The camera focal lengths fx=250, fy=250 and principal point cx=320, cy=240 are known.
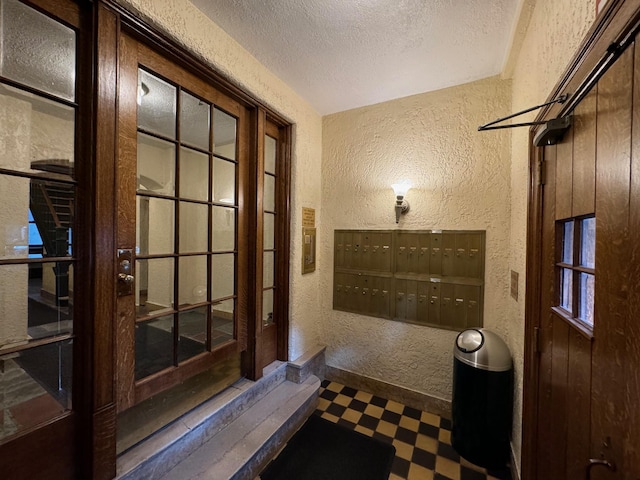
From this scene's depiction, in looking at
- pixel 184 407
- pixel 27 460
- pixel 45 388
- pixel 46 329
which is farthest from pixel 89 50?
pixel 184 407

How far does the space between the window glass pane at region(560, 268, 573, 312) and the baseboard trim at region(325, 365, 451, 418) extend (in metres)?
1.51

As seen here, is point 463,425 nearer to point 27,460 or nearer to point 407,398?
point 407,398

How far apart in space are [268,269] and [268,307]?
348mm

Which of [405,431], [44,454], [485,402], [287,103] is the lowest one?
[405,431]

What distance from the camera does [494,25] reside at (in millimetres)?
1508

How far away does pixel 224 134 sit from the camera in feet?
5.99

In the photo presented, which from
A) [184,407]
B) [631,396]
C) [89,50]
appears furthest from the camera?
[184,407]

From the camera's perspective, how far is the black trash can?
1599 millimetres

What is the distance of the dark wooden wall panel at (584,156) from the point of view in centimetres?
77

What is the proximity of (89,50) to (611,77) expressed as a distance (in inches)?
74.5

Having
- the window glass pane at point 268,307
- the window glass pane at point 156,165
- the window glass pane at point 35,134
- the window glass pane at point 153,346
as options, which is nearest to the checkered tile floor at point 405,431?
the window glass pane at point 268,307

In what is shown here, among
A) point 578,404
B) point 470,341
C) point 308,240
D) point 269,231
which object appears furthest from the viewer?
point 308,240

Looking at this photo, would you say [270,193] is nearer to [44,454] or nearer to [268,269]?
[268,269]

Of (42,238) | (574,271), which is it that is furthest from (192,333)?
(574,271)
